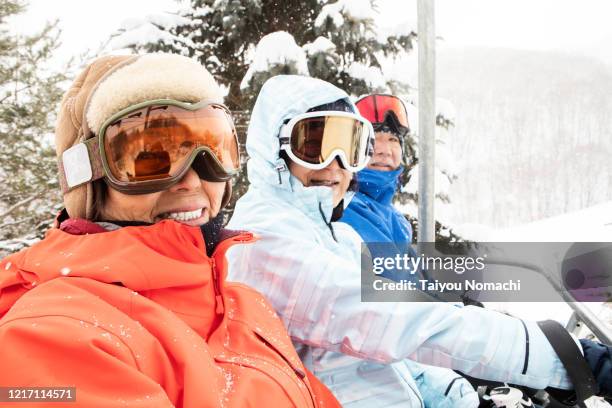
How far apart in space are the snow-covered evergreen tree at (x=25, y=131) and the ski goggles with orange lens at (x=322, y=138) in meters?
4.91

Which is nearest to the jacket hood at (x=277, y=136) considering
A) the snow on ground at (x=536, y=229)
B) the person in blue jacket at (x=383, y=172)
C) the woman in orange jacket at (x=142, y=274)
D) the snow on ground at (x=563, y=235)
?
the woman in orange jacket at (x=142, y=274)

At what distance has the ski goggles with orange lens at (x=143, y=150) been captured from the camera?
1.24 metres

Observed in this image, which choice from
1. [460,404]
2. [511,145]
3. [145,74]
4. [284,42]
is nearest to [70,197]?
[145,74]

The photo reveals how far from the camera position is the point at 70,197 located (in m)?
1.29

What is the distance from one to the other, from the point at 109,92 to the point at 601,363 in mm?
1452

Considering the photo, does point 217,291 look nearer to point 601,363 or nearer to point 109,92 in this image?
point 109,92

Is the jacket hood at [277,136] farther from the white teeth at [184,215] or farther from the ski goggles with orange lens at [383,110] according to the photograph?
the ski goggles with orange lens at [383,110]

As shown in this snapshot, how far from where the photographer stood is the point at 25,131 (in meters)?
5.95

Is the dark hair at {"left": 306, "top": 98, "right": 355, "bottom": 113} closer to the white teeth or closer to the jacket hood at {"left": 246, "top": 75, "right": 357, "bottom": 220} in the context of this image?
the jacket hood at {"left": 246, "top": 75, "right": 357, "bottom": 220}

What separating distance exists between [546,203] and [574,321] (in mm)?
15475

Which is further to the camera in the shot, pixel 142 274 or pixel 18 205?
pixel 18 205

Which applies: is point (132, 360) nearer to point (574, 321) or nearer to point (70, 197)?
point (70, 197)

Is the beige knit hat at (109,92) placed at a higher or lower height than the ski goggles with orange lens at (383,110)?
higher

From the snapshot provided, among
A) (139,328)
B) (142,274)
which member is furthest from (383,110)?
(139,328)
